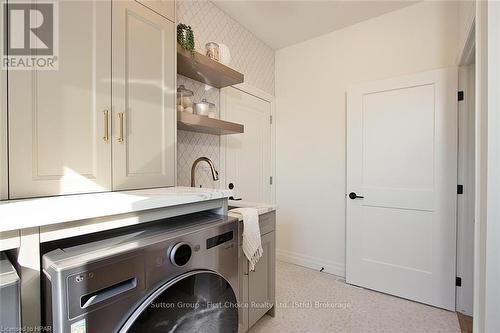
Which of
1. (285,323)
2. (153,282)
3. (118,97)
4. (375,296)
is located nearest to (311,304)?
(285,323)

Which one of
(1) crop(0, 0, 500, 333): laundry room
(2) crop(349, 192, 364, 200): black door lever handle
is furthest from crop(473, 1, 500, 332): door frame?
(2) crop(349, 192, 364, 200): black door lever handle

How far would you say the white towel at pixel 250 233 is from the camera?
1.46 m

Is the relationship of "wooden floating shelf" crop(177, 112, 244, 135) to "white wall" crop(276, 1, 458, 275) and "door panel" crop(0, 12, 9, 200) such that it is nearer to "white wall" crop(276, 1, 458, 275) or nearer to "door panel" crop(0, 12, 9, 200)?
"door panel" crop(0, 12, 9, 200)

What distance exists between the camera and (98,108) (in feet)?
3.77

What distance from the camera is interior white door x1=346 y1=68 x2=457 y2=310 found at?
2.06m

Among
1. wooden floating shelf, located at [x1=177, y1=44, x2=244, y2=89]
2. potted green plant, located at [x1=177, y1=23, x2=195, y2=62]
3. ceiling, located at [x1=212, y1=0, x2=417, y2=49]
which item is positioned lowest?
wooden floating shelf, located at [x1=177, y1=44, x2=244, y2=89]

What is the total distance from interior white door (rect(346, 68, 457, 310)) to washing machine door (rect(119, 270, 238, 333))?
5.72 feet

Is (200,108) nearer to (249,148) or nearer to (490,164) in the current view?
(249,148)

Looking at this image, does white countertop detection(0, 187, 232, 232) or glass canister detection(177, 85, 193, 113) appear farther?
glass canister detection(177, 85, 193, 113)

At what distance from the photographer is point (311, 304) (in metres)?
2.09

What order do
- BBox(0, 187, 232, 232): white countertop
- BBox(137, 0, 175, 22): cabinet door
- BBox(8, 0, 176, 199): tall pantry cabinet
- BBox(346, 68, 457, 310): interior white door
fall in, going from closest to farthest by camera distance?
BBox(0, 187, 232, 232): white countertop
BBox(8, 0, 176, 199): tall pantry cabinet
BBox(137, 0, 175, 22): cabinet door
BBox(346, 68, 457, 310): interior white door

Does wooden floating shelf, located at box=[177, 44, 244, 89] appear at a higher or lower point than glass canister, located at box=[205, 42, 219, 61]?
lower

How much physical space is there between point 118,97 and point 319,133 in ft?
7.09

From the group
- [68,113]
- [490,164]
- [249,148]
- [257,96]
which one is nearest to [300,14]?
[257,96]
